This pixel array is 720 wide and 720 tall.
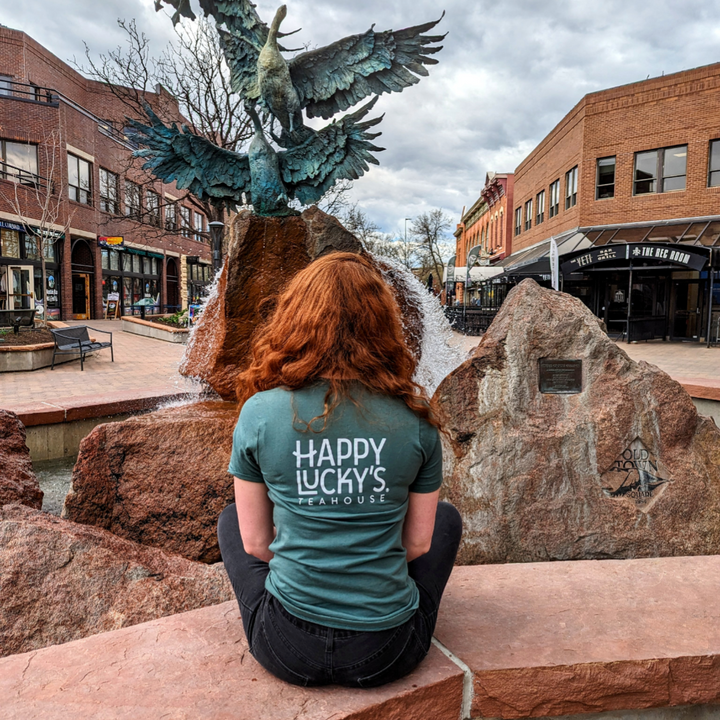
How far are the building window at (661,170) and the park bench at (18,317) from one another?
70.0 feet

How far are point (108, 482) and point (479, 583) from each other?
2661mm

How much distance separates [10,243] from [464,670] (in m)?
27.5

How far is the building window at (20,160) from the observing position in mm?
24031

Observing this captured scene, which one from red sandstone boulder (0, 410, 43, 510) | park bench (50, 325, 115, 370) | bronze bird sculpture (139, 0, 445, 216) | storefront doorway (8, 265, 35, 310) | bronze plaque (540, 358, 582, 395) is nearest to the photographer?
bronze plaque (540, 358, 582, 395)

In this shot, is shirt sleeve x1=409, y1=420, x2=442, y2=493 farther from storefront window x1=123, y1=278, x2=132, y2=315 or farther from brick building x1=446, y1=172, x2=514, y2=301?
storefront window x1=123, y1=278, x2=132, y2=315

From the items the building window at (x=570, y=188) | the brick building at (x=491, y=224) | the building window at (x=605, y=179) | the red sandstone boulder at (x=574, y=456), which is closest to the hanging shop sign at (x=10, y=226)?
the brick building at (x=491, y=224)

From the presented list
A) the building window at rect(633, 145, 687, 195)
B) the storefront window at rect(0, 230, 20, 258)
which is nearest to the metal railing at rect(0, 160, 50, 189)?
the storefront window at rect(0, 230, 20, 258)

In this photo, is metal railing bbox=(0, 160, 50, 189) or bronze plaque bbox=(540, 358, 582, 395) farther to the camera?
metal railing bbox=(0, 160, 50, 189)

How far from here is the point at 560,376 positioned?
11.3ft

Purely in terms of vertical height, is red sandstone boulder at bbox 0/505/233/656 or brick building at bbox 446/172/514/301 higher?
brick building at bbox 446/172/514/301

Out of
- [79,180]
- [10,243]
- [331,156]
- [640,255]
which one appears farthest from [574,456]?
[79,180]

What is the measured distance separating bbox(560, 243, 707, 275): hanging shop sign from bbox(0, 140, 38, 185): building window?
21.4 metres

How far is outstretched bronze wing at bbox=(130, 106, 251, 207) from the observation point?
5.54 meters

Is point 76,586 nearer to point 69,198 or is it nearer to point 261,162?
point 261,162
